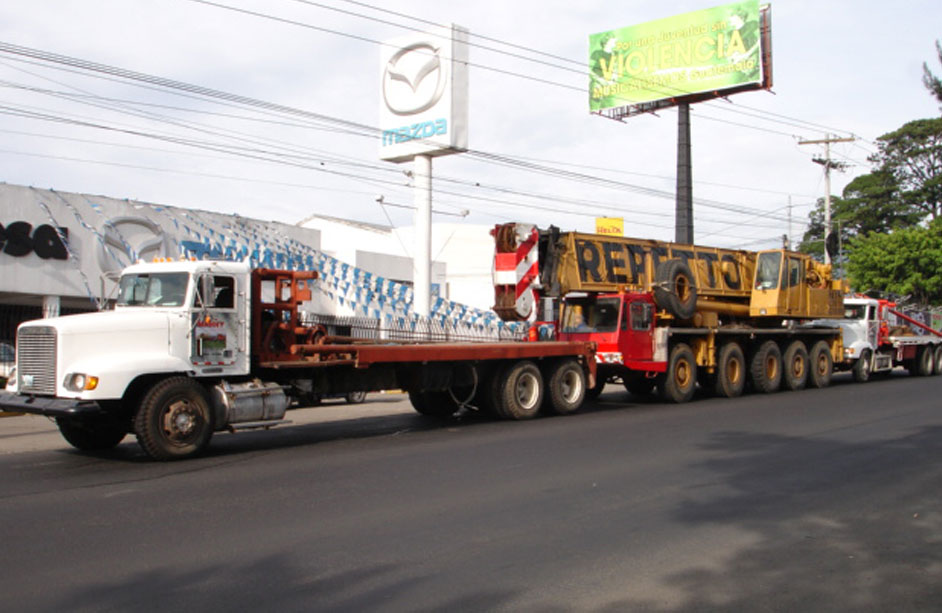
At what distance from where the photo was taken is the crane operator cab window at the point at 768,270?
21281 mm

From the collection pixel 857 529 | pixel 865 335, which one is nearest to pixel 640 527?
pixel 857 529

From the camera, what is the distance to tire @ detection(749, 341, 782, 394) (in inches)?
810

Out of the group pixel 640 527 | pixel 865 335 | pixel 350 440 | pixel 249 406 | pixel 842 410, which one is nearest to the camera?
pixel 640 527

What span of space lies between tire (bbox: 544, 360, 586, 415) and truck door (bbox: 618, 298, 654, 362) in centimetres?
128

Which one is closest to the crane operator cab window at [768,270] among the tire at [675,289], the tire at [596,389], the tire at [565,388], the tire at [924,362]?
the tire at [675,289]

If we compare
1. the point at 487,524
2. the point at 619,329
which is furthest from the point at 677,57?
the point at 487,524

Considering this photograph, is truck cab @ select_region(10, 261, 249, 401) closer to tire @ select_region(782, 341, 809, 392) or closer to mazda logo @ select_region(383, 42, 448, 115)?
tire @ select_region(782, 341, 809, 392)

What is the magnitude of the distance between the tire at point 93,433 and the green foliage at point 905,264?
47.2m

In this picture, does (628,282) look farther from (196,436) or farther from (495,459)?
(196,436)

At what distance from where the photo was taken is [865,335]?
24859 millimetres

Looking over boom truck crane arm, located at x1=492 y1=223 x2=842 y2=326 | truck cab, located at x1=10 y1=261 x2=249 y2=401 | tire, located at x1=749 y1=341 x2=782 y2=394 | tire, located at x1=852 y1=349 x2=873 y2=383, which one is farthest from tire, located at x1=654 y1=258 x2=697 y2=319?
truck cab, located at x1=10 y1=261 x2=249 y2=401

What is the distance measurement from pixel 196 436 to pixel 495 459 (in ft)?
12.6

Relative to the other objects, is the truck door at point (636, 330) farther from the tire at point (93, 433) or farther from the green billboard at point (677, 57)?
the green billboard at point (677, 57)

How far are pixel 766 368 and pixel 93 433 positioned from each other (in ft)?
50.9
